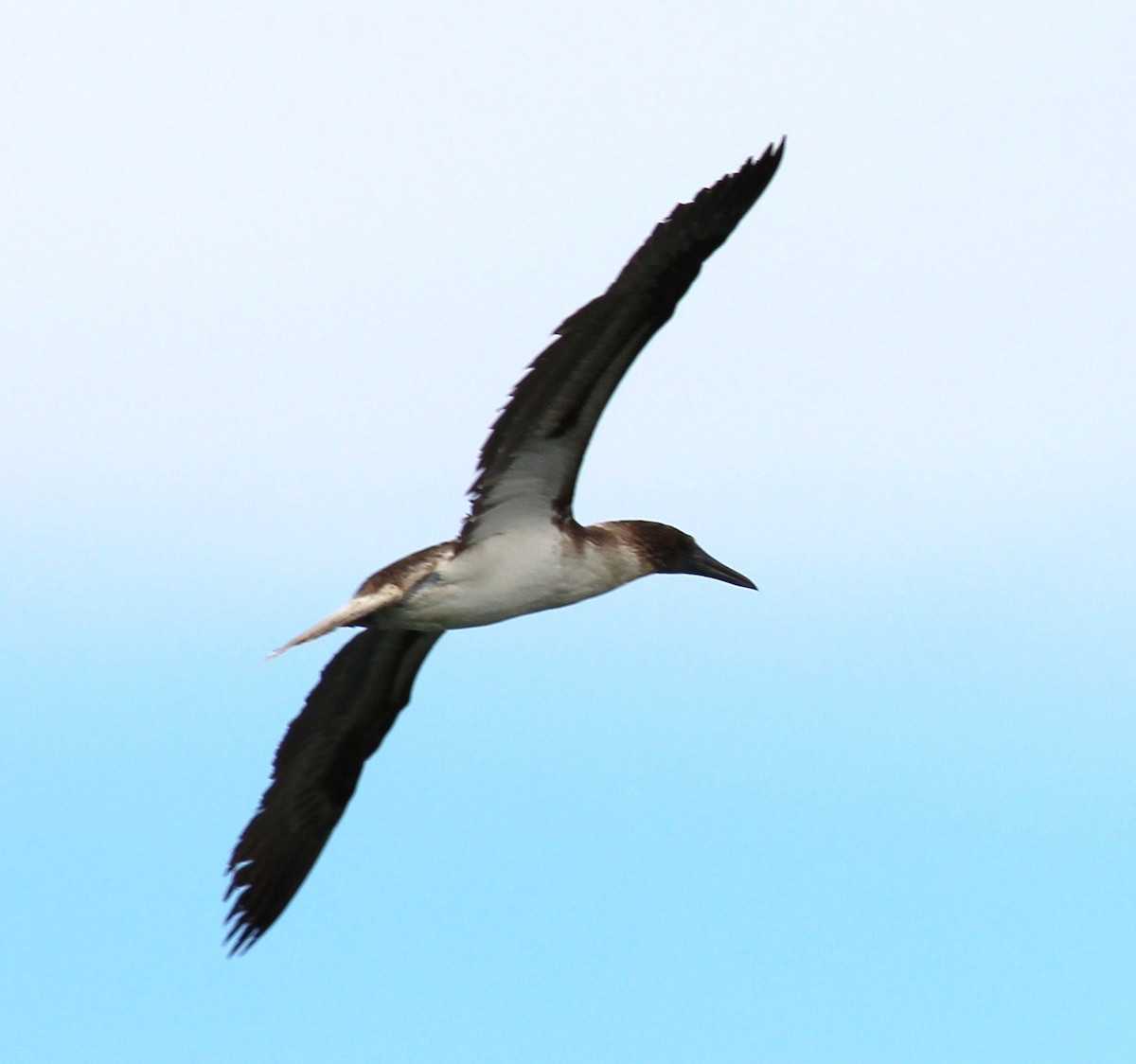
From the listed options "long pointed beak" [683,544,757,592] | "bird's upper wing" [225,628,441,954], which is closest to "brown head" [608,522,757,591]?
"long pointed beak" [683,544,757,592]

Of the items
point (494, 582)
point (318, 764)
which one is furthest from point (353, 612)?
point (318, 764)

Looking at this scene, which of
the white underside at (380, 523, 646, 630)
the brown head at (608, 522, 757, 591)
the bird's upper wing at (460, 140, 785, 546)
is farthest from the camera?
the brown head at (608, 522, 757, 591)

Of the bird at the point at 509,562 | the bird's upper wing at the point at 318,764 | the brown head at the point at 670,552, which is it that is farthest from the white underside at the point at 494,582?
the bird's upper wing at the point at 318,764

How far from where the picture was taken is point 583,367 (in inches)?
351

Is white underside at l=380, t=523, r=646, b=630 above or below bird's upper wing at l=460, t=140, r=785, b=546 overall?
below

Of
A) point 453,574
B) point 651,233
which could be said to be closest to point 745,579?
point 453,574

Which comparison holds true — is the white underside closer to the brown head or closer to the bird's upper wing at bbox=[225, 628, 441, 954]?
the brown head

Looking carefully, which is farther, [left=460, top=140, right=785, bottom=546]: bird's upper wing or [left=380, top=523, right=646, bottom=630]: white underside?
[left=380, top=523, right=646, bottom=630]: white underside

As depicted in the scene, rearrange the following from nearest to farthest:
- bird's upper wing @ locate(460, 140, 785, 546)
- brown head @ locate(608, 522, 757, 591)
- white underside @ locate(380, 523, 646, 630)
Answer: bird's upper wing @ locate(460, 140, 785, 546)
white underside @ locate(380, 523, 646, 630)
brown head @ locate(608, 522, 757, 591)

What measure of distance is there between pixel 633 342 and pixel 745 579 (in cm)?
226

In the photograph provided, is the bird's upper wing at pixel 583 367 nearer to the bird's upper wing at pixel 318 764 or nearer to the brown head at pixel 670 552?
the brown head at pixel 670 552

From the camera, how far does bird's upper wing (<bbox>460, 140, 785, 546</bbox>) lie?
8.60 metres

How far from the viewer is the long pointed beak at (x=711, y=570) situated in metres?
10.6

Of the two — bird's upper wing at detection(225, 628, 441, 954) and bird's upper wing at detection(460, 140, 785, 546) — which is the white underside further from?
bird's upper wing at detection(225, 628, 441, 954)
